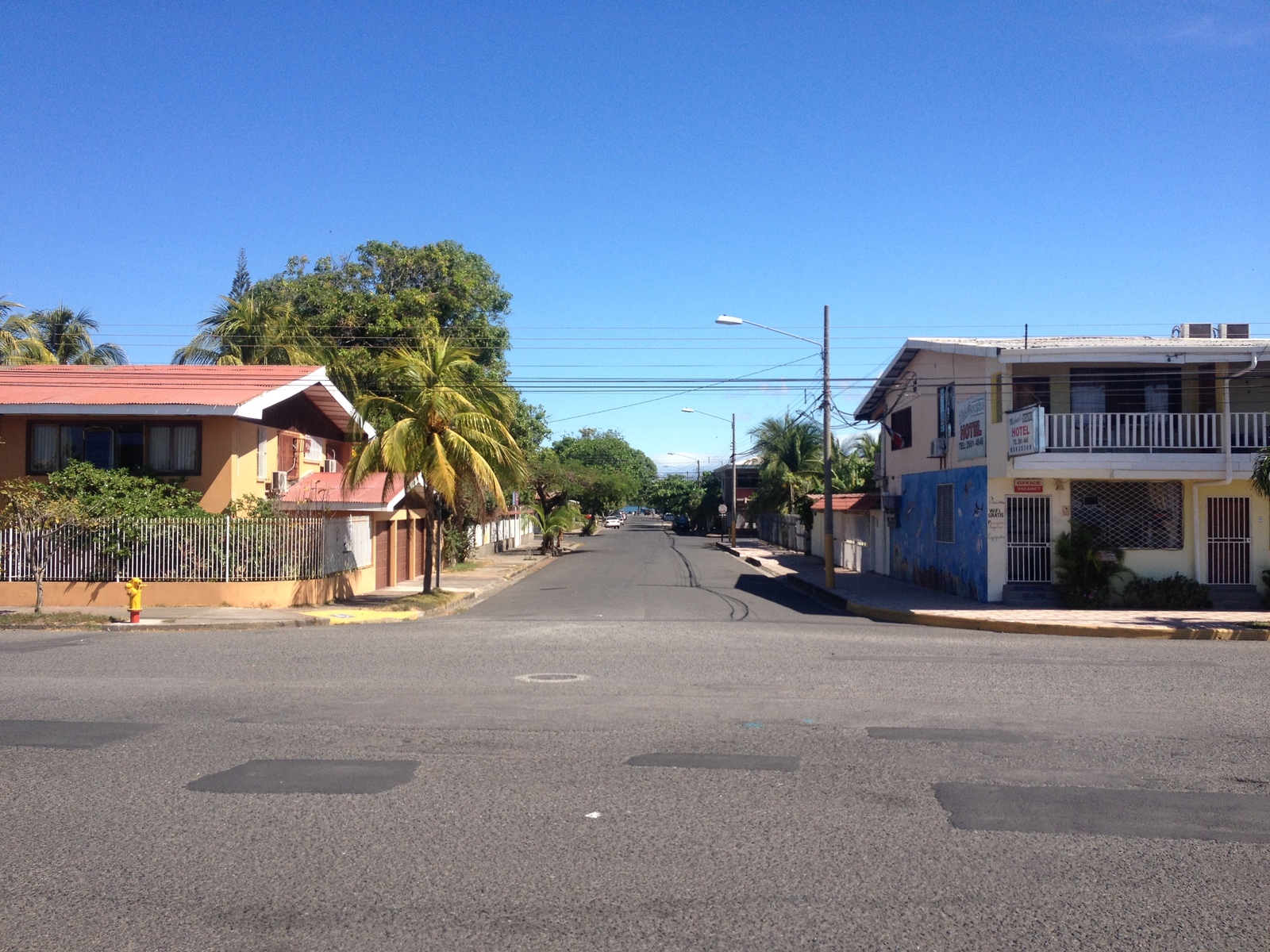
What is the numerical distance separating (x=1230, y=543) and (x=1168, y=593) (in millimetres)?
1983

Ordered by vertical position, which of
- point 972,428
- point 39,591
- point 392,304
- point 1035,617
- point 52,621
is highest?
point 392,304

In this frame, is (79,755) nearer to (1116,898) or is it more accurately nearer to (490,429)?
(1116,898)

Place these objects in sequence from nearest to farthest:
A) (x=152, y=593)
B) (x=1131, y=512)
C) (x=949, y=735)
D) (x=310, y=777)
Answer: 1. (x=310, y=777)
2. (x=949, y=735)
3. (x=152, y=593)
4. (x=1131, y=512)

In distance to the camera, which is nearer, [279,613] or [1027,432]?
[279,613]

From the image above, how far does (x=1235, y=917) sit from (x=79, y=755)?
7.83 meters

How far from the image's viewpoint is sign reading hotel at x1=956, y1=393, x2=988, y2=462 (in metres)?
22.7

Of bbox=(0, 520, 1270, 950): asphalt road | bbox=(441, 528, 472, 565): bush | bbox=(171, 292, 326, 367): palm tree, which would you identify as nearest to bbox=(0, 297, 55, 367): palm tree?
bbox=(171, 292, 326, 367): palm tree

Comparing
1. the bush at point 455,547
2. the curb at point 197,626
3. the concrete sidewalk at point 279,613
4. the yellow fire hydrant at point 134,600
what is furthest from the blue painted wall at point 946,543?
the yellow fire hydrant at point 134,600

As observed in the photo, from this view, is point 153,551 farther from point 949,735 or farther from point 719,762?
point 949,735

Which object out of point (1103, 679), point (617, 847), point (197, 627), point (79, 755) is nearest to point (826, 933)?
point (617, 847)

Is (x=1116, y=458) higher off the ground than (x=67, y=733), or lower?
higher

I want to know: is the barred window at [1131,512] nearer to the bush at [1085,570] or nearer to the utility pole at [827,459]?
the bush at [1085,570]

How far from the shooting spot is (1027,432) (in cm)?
2058

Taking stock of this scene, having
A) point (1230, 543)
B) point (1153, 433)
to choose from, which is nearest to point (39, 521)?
point (1153, 433)
